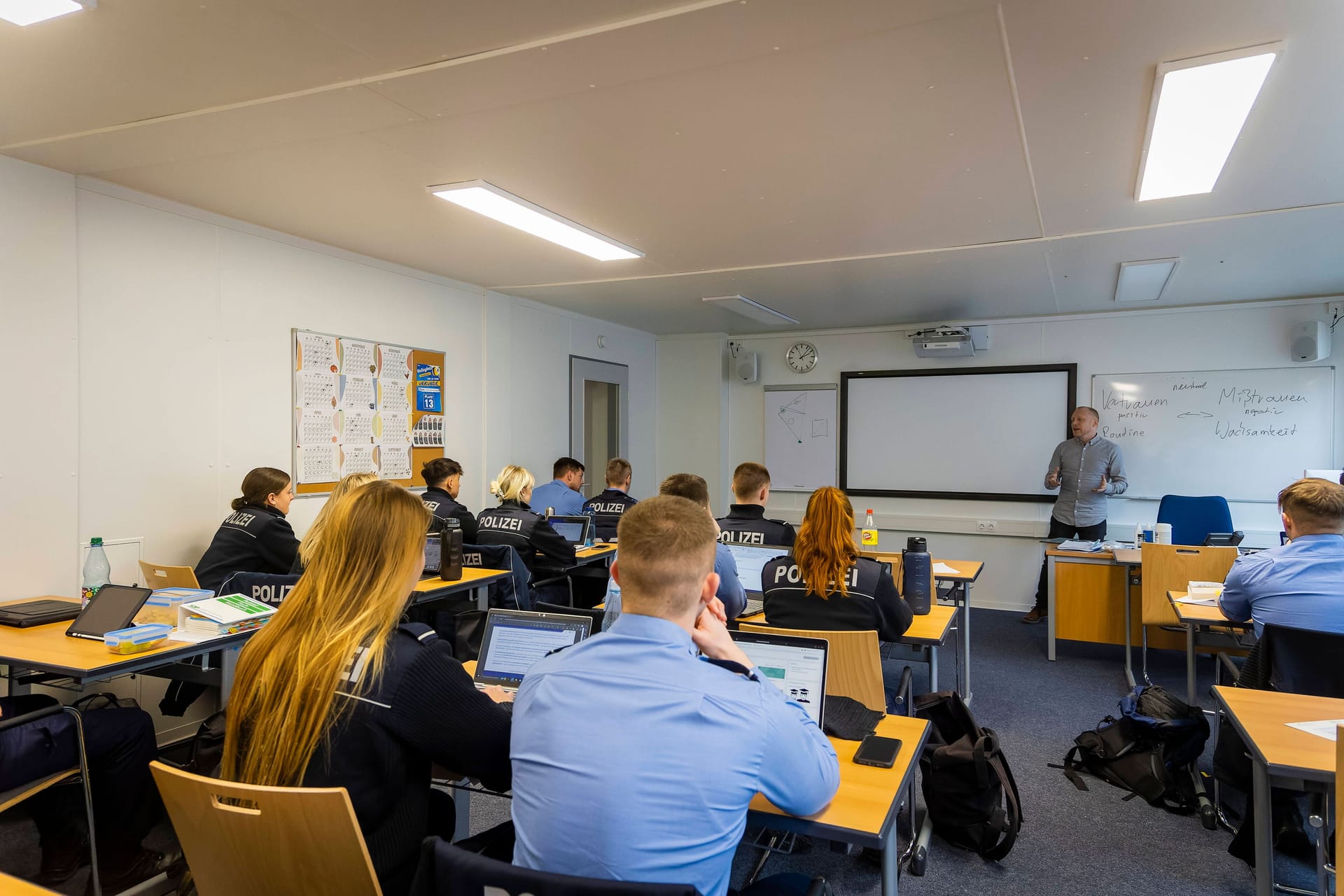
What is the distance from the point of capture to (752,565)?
372 cm

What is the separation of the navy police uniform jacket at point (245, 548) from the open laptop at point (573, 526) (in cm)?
176

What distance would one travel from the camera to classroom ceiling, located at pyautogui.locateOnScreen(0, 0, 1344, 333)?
214cm

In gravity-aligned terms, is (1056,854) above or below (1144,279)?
below

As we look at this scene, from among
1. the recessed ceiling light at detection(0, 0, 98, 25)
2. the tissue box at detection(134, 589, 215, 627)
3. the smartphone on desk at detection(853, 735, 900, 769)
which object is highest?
the recessed ceiling light at detection(0, 0, 98, 25)

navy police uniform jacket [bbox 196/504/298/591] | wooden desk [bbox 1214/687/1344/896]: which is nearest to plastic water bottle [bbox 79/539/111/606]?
navy police uniform jacket [bbox 196/504/298/591]

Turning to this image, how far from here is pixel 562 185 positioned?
11.6ft

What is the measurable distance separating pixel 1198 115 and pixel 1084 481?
424 cm

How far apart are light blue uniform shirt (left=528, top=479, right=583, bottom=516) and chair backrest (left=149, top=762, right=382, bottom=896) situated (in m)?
4.24

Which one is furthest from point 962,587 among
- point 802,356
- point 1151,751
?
point 802,356

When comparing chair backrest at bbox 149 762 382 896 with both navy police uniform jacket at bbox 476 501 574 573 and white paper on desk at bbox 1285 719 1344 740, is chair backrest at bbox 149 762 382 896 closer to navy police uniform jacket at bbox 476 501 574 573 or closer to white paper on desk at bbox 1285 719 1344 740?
white paper on desk at bbox 1285 719 1344 740

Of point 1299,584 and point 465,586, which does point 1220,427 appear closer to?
point 1299,584

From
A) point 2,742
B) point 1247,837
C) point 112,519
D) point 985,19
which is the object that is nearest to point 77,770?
point 2,742

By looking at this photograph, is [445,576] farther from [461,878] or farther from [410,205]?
[461,878]

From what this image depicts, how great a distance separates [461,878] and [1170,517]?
6.55 metres
